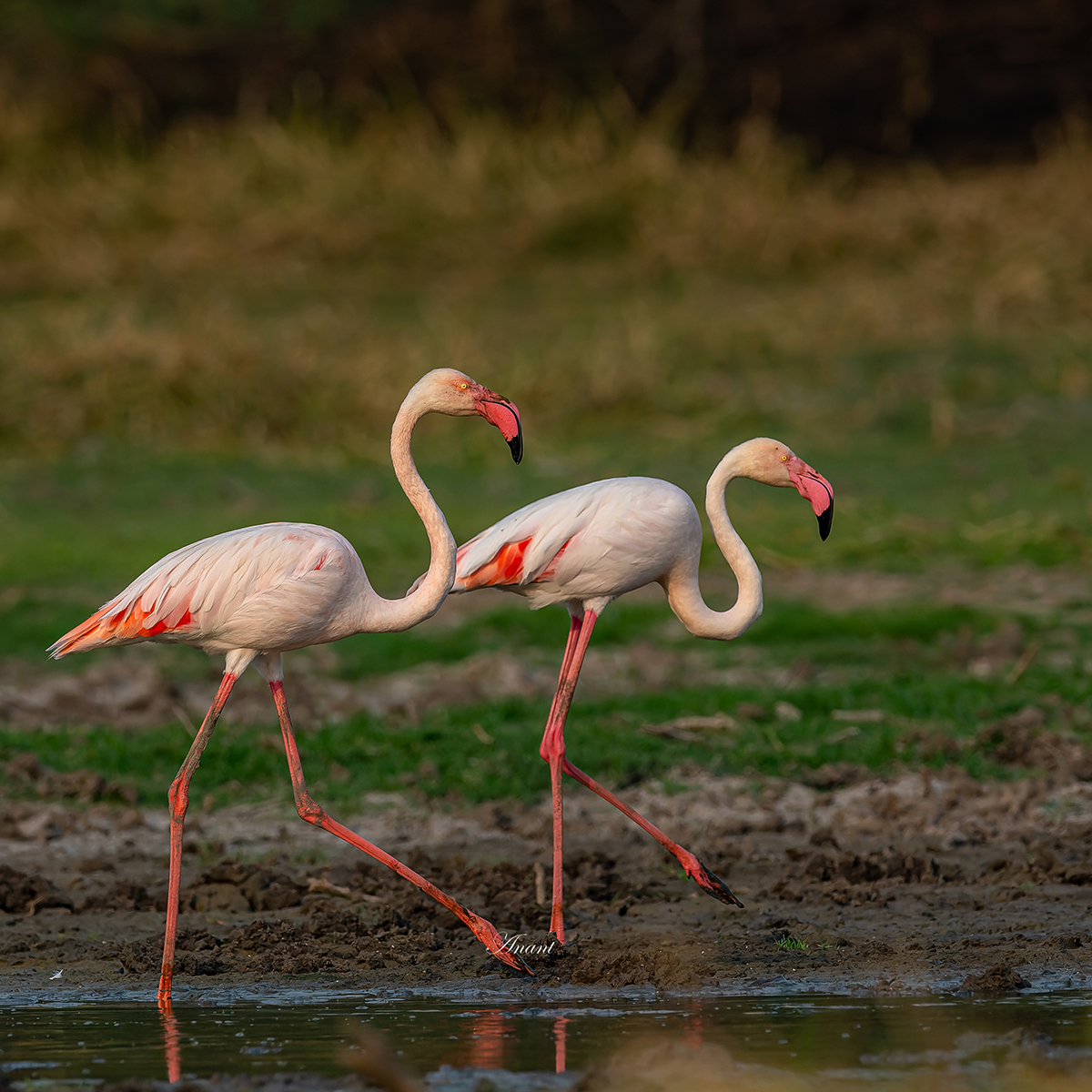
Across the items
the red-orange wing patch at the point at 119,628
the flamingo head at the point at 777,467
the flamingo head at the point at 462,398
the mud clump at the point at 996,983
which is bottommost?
the mud clump at the point at 996,983

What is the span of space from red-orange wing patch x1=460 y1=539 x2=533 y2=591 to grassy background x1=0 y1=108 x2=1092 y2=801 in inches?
50.0

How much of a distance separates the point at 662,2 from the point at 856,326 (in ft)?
21.1

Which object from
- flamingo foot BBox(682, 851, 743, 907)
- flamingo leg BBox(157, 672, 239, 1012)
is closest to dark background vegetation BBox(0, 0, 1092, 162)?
flamingo foot BBox(682, 851, 743, 907)

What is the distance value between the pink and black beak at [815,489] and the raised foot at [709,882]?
103 centimetres

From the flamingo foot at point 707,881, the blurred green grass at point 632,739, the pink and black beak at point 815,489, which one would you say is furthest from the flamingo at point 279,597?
the blurred green grass at point 632,739

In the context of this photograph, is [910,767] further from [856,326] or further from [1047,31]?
[1047,31]

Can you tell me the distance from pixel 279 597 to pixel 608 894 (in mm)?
1463

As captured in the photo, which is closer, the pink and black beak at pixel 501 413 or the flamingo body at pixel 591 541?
the pink and black beak at pixel 501 413

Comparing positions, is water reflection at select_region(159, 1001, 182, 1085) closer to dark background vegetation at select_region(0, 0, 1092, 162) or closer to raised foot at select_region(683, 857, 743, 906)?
raised foot at select_region(683, 857, 743, 906)

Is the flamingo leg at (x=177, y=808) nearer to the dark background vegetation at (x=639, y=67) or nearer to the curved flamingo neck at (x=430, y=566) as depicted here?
the curved flamingo neck at (x=430, y=566)

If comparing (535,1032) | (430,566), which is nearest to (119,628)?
(430,566)

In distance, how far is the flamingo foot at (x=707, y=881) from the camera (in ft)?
18.1

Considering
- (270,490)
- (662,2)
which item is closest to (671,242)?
(662,2)

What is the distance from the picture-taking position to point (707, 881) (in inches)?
217
